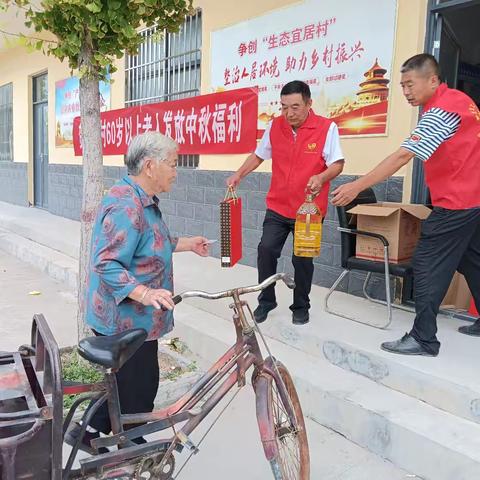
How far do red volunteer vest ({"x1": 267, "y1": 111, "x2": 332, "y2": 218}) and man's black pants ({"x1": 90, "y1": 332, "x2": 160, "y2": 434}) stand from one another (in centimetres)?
167

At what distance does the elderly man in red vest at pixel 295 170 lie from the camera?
3.57m

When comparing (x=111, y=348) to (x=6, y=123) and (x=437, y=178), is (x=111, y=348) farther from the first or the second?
(x=6, y=123)

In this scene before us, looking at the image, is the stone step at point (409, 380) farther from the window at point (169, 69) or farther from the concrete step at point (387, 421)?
the window at point (169, 69)

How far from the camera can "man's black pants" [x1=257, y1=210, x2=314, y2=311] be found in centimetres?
372

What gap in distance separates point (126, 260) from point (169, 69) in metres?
5.35

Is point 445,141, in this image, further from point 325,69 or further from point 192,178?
point 192,178

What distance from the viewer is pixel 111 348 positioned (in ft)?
6.34

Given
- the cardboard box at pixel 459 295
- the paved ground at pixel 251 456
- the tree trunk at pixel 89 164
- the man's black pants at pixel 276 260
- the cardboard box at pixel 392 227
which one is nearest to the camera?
the paved ground at pixel 251 456

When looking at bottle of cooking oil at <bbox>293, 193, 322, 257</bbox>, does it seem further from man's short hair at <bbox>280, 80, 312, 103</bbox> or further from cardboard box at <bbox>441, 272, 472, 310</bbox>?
cardboard box at <bbox>441, 272, 472, 310</bbox>

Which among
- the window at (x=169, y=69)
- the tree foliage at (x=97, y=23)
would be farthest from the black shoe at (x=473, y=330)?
the window at (x=169, y=69)

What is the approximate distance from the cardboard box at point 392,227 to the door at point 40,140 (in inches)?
346

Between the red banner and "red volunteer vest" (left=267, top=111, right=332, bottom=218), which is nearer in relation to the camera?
"red volunteer vest" (left=267, top=111, right=332, bottom=218)

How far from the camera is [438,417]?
9.14ft

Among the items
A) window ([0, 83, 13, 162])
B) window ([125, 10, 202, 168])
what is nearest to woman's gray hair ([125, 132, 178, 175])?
window ([125, 10, 202, 168])
